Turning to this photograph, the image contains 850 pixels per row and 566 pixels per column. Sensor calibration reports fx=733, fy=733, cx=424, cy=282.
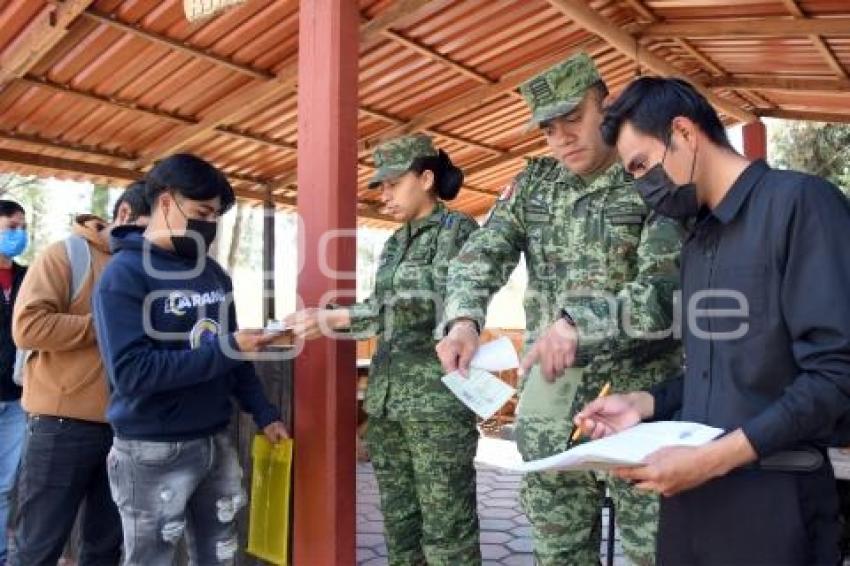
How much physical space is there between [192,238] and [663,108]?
143 centimetres

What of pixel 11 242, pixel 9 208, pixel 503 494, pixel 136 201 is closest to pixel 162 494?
pixel 136 201

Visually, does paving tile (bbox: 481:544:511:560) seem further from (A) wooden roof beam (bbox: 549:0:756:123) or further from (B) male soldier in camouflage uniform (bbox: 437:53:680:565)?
(A) wooden roof beam (bbox: 549:0:756:123)

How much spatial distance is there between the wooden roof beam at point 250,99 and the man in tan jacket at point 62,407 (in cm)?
239

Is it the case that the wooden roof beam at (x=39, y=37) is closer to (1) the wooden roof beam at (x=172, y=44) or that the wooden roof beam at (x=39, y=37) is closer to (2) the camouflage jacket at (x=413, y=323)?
(1) the wooden roof beam at (x=172, y=44)

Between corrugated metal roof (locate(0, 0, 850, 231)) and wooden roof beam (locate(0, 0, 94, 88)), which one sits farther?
corrugated metal roof (locate(0, 0, 850, 231))

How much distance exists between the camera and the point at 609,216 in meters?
1.89

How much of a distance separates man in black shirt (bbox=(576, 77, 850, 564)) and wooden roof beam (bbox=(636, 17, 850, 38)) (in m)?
4.22

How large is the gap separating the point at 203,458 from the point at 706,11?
15.7ft

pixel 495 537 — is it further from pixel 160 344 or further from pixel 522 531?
pixel 160 344

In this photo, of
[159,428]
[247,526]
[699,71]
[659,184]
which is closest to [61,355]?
[159,428]

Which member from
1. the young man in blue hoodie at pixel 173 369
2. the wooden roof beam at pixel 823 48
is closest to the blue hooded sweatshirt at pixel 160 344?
the young man in blue hoodie at pixel 173 369

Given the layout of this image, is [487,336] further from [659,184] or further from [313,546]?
[659,184]

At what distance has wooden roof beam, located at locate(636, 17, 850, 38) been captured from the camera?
191 inches

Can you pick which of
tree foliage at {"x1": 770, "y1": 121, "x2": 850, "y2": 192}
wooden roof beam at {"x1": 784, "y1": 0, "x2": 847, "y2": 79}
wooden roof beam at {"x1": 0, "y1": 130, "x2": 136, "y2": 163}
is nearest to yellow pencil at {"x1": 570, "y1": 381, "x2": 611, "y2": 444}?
wooden roof beam at {"x1": 784, "y1": 0, "x2": 847, "y2": 79}
